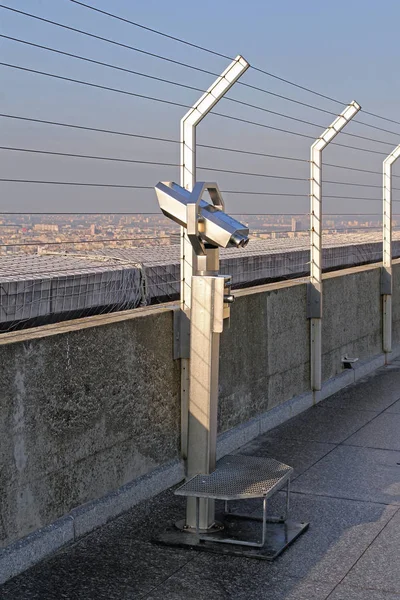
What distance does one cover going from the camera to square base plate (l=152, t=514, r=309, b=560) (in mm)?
5227

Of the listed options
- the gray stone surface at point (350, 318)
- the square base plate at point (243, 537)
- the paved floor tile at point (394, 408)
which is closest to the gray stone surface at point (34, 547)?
the square base plate at point (243, 537)

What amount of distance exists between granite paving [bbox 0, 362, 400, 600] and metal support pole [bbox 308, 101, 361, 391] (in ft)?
6.23

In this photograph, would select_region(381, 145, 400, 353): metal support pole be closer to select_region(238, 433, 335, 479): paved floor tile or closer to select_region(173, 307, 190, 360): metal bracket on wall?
select_region(238, 433, 335, 479): paved floor tile

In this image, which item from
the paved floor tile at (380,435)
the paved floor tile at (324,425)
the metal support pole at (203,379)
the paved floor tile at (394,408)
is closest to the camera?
the metal support pole at (203,379)

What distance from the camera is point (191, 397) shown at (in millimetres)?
5539

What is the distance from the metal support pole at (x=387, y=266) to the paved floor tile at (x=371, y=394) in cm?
71

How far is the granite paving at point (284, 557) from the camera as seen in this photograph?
4688mm

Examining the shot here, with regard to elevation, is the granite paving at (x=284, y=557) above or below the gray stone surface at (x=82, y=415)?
below

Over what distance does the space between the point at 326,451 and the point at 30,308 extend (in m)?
2.55

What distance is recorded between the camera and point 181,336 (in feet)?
21.6

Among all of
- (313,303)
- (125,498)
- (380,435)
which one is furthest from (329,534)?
(313,303)

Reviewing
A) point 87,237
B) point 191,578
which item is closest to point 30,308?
point 87,237

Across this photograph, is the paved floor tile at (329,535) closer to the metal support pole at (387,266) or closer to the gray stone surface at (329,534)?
the gray stone surface at (329,534)

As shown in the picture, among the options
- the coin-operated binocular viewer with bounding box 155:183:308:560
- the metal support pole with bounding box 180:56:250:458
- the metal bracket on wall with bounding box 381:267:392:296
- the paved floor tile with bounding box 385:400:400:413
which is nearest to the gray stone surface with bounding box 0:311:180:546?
the metal support pole with bounding box 180:56:250:458
